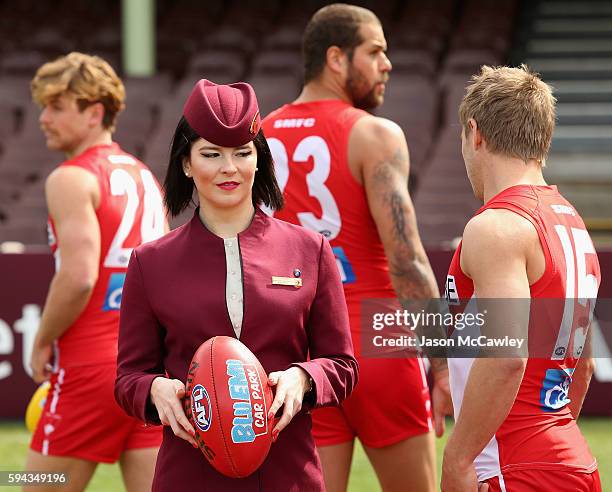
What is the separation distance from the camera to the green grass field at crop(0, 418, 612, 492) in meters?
5.96

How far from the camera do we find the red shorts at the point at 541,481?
8.75 feet

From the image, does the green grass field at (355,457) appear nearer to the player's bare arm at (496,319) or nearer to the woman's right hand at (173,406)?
the player's bare arm at (496,319)

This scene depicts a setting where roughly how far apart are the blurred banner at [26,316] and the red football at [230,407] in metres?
4.98

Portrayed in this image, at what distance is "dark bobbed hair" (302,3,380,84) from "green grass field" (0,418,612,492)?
2578 millimetres

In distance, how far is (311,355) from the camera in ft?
8.96

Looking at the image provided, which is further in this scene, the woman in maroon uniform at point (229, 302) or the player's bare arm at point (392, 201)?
the player's bare arm at point (392, 201)

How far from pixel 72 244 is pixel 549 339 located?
180cm

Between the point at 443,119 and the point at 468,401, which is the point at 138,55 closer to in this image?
the point at 443,119

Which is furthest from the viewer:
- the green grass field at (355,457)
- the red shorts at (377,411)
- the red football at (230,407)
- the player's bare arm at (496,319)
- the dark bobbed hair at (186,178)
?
the green grass field at (355,457)

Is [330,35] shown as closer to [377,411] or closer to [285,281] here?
[377,411]

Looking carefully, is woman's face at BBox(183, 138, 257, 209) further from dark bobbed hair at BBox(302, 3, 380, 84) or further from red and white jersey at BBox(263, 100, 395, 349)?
dark bobbed hair at BBox(302, 3, 380, 84)

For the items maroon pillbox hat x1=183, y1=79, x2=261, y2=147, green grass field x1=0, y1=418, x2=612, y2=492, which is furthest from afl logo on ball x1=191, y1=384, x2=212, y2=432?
green grass field x1=0, y1=418, x2=612, y2=492

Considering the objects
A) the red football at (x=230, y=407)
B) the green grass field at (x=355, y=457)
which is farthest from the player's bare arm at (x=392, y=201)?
the green grass field at (x=355, y=457)

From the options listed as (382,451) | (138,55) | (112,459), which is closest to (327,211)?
(382,451)
